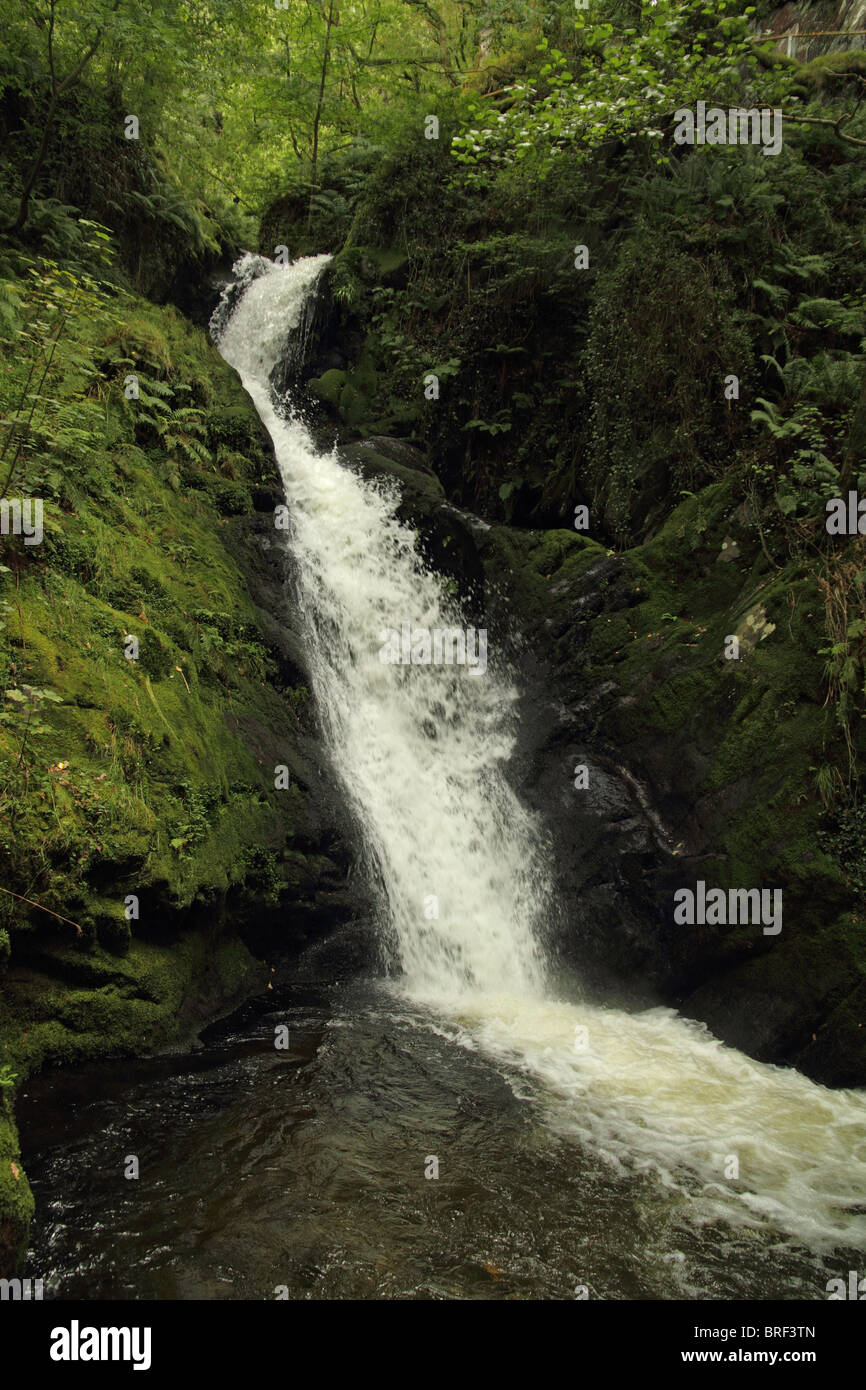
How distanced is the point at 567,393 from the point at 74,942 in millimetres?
10997

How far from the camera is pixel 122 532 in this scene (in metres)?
7.76

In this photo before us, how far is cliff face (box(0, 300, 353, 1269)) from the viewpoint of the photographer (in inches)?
193

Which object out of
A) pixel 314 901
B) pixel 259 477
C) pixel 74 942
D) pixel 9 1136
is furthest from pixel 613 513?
pixel 9 1136

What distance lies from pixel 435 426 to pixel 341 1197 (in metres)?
12.0

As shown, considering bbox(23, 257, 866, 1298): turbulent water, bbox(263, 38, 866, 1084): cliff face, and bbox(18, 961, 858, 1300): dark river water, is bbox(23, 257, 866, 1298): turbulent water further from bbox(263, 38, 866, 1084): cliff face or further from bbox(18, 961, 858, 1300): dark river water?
bbox(263, 38, 866, 1084): cliff face

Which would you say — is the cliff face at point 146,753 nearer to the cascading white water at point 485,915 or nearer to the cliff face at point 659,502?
the cascading white water at point 485,915

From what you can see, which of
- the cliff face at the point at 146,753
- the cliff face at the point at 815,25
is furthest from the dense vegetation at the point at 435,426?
the cliff face at the point at 815,25

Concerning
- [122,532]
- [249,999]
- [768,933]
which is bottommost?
[249,999]

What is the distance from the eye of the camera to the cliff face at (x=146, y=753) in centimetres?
491

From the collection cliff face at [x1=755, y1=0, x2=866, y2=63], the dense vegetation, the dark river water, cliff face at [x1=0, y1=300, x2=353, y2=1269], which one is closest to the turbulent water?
the dark river water

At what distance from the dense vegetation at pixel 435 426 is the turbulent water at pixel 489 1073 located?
100cm

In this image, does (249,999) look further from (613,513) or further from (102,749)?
(613,513)

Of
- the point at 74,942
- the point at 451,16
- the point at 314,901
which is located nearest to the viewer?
the point at 74,942

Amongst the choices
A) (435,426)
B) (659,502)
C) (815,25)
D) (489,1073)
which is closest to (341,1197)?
(489,1073)
